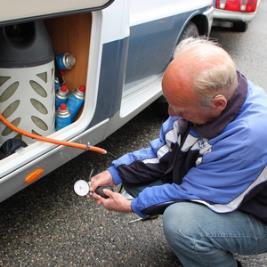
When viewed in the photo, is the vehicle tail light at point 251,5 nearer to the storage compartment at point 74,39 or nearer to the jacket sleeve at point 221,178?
the storage compartment at point 74,39

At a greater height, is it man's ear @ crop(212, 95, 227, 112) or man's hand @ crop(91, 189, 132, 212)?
man's ear @ crop(212, 95, 227, 112)

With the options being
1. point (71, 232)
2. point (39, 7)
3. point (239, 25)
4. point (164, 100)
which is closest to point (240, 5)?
point (239, 25)

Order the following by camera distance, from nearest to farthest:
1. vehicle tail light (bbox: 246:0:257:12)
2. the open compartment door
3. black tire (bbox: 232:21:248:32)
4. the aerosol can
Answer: the open compartment door
the aerosol can
vehicle tail light (bbox: 246:0:257:12)
black tire (bbox: 232:21:248:32)

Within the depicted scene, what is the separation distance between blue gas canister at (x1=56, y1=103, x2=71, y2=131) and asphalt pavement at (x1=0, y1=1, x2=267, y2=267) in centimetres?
48

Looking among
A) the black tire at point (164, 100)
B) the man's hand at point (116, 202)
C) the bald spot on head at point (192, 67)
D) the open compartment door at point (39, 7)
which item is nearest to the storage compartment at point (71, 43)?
the open compartment door at point (39, 7)

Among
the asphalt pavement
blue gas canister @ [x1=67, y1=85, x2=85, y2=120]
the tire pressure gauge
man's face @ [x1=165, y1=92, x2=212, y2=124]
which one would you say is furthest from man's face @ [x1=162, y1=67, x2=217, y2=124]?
the asphalt pavement

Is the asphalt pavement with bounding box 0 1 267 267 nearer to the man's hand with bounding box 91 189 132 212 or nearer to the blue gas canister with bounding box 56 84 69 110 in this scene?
the man's hand with bounding box 91 189 132 212

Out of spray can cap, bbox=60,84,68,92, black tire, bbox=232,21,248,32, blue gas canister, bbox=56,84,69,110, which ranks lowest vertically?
black tire, bbox=232,21,248,32

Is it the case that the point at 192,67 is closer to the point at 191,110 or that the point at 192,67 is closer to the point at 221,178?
the point at 191,110

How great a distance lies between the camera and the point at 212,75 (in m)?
1.31

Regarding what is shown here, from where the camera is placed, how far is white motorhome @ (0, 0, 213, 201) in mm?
1496

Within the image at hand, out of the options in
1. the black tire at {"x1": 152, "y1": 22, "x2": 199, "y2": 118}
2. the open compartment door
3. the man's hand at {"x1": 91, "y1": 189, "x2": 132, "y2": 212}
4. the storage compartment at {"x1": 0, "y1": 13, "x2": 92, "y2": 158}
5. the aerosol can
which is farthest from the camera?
the black tire at {"x1": 152, "y1": 22, "x2": 199, "y2": 118}

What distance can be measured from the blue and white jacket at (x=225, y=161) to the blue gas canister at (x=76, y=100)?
45 cm

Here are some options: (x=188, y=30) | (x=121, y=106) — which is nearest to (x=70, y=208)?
(x=121, y=106)
